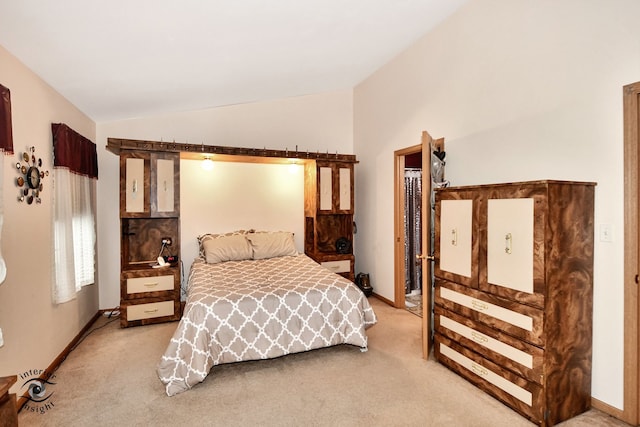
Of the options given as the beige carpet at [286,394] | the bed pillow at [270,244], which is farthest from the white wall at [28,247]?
the bed pillow at [270,244]

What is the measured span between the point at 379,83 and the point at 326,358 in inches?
139

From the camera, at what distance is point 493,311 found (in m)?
2.20

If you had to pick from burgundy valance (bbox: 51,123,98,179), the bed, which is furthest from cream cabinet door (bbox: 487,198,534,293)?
burgundy valance (bbox: 51,123,98,179)

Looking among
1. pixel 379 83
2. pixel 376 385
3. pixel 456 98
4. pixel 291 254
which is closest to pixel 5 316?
pixel 376 385

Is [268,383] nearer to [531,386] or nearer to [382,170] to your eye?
[531,386]

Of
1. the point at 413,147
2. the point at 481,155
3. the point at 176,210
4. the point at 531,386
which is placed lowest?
the point at 531,386

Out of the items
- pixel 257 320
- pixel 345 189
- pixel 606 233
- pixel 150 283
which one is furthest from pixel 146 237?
pixel 606 233

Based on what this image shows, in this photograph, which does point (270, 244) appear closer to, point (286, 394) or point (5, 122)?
point (286, 394)

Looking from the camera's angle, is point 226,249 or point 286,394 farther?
point 226,249

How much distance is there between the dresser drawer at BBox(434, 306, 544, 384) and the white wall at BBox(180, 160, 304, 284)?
261 centimetres

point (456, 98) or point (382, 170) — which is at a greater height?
point (456, 98)

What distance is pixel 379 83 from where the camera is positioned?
4449mm

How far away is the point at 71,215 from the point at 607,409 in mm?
4229

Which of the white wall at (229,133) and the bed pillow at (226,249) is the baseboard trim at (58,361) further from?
the bed pillow at (226,249)
